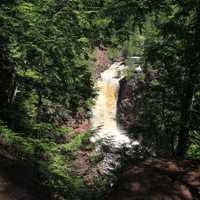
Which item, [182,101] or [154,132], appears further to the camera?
[154,132]

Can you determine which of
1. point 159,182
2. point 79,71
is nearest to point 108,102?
point 79,71

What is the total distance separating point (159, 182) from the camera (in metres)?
5.69

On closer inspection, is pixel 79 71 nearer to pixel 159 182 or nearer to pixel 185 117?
pixel 185 117

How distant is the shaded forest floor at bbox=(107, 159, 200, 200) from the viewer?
5473 mm

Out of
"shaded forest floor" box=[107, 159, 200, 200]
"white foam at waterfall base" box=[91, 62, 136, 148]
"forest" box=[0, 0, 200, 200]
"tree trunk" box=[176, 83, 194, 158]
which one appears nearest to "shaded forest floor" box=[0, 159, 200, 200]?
"shaded forest floor" box=[107, 159, 200, 200]

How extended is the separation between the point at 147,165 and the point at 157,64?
16.4 ft

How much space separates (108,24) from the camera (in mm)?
10727

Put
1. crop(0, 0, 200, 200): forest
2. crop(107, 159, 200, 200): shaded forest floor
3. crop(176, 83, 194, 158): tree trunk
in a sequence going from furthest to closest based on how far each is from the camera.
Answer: crop(176, 83, 194, 158): tree trunk
crop(0, 0, 200, 200): forest
crop(107, 159, 200, 200): shaded forest floor

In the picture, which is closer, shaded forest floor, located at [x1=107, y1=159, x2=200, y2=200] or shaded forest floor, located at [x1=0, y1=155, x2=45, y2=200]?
shaded forest floor, located at [x1=107, y1=159, x2=200, y2=200]

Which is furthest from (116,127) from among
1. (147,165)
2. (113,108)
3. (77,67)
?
(147,165)

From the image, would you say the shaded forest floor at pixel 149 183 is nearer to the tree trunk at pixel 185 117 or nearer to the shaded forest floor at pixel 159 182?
the shaded forest floor at pixel 159 182

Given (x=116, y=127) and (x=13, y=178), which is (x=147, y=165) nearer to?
(x=13, y=178)

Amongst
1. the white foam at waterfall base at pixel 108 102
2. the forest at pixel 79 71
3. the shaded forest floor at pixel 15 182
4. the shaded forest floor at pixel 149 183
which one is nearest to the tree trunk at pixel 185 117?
the forest at pixel 79 71

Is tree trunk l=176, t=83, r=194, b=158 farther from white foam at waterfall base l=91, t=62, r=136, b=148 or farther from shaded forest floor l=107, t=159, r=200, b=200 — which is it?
white foam at waterfall base l=91, t=62, r=136, b=148
